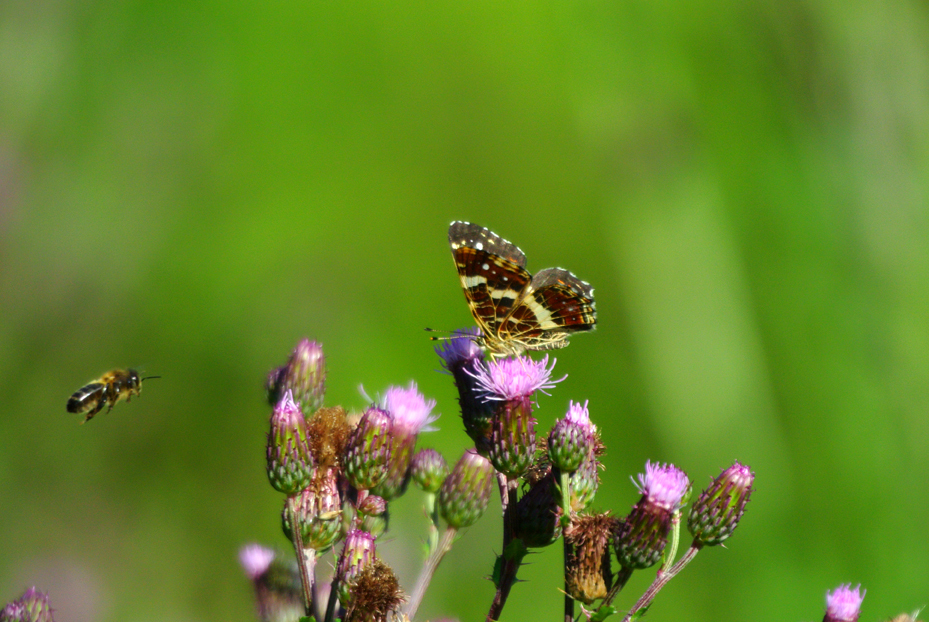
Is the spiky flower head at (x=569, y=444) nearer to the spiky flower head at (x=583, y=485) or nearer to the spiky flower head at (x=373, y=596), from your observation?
the spiky flower head at (x=583, y=485)

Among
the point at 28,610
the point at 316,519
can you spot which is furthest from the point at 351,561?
the point at 28,610

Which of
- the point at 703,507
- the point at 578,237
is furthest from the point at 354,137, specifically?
the point at 703,507

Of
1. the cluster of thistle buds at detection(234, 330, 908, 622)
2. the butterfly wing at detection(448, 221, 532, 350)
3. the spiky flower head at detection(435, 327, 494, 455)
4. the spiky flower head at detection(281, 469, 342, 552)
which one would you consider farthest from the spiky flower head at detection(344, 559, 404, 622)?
the butterfly wing at detection(448, 221, 532, 350)

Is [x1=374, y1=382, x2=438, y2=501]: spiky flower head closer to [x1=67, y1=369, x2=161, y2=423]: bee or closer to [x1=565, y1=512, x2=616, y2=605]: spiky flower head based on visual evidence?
[x1=565, y1=512, x2=616, y2=605]: spiky flower head

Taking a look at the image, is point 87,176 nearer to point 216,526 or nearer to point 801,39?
point 216,526

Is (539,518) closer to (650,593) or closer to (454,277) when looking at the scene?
(650,593)

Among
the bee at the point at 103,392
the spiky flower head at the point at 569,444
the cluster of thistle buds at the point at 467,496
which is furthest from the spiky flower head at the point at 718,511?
the bee at the point at 103,392

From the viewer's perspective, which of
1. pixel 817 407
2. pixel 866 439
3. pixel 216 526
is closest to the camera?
pixel 866 439
